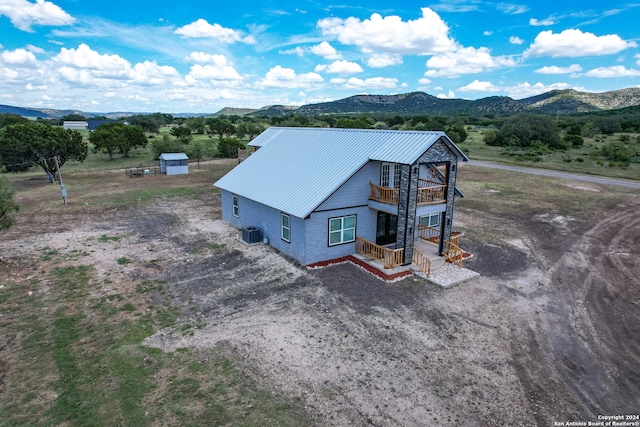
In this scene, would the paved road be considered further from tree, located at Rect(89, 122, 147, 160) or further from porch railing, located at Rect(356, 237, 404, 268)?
tree, located at Rect(89, 122, 147, 160)

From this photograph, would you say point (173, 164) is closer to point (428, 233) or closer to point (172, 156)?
point (172, 156)

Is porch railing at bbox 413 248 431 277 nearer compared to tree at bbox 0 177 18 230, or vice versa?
porch railing at bbox 413 248 431 277

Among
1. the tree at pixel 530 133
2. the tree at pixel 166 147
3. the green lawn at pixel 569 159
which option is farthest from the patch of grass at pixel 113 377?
the tree at pixel 530 133

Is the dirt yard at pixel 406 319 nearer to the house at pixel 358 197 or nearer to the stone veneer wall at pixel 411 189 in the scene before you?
the house at pixel 358 197

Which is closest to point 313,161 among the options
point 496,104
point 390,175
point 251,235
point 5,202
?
point 390,175

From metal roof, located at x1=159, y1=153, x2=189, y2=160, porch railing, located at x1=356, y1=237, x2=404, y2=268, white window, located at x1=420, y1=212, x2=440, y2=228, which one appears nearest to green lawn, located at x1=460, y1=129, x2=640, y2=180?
white window, located at x1=420, y1=212, x2=440, y2=228

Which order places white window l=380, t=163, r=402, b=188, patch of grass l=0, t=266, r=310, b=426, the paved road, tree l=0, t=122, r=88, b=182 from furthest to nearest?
the paved road < tree l=0, t=122, r=88, b=182 < white window l=380, t=163, r=402, b=188 < patch of grass l=0, t=266, r=310, b=426

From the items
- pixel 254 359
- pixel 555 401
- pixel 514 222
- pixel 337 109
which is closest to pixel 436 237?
pixel 514 222
